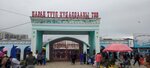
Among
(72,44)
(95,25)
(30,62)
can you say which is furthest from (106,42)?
(30,62)

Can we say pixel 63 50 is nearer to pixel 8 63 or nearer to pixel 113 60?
pixel 113 60

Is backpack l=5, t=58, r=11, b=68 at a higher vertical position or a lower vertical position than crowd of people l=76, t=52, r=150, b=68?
higher

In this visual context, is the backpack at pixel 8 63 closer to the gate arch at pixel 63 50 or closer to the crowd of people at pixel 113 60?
the crowd of people at pixel 113 60

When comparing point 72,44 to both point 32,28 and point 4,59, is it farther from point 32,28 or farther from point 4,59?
point 4,59

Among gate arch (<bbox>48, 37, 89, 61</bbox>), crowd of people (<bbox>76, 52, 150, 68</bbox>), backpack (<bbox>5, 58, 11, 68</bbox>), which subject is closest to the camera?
backpack (<bbox>5, 58, 11, 68</bbox>)

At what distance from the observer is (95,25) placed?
119 feet

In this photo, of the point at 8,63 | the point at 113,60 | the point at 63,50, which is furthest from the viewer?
the point at 63,50

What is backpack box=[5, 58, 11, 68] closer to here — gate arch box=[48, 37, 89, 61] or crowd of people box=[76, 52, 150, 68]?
crowd of people box=[76, 52, 150, 68]

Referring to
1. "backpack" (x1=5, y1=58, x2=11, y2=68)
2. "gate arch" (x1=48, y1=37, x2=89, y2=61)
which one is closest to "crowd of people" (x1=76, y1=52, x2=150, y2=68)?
"backpack" (x1=5, y1=58, x2=11, y2=68)

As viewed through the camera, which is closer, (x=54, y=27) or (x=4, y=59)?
(x=4, y=59)

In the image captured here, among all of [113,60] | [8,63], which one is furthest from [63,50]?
[8,63]

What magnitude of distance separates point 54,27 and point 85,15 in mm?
3857

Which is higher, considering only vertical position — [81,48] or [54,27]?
[54,27]

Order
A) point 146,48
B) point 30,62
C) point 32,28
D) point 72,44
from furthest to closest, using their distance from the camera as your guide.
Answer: point 146,48, point 72,44, point 32,28, point 30,62
